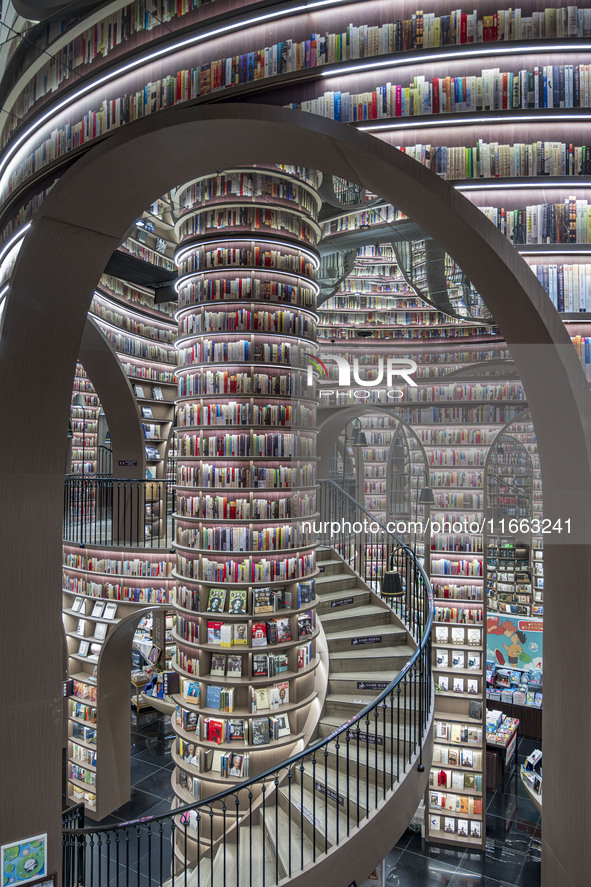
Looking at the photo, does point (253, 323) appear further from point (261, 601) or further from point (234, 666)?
point (234, 666)

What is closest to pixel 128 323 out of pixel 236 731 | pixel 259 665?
pixel 259 665

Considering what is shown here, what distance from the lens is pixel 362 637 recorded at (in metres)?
5.36

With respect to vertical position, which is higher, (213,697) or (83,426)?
(83,426)

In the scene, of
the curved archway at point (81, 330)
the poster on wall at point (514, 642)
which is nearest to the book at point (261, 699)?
the curved archway at point (81, 330)

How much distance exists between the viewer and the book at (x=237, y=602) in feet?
15.0

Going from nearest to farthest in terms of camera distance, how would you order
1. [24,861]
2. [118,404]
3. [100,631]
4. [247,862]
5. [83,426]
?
[24,861] → [247,862] → [100,631] → [118,404] → [83,426]

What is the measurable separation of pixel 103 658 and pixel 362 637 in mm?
3605

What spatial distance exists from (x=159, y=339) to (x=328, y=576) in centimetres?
511

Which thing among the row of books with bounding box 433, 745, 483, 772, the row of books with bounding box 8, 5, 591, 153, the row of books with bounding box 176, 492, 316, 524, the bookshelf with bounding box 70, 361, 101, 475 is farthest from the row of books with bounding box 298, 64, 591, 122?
the bookshelf with bounding box 70, 361, 101, 475

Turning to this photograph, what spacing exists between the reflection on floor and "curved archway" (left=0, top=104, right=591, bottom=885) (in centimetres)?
432

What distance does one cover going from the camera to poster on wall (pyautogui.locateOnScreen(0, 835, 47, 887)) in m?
2.71

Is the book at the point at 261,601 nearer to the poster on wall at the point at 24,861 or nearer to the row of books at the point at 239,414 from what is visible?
the row of books at the point at 239,414

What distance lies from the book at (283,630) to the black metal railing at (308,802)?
2.56ft

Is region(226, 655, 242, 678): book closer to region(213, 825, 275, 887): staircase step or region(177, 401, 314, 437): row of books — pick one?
region(213, 825, 275, 887): staircase step
